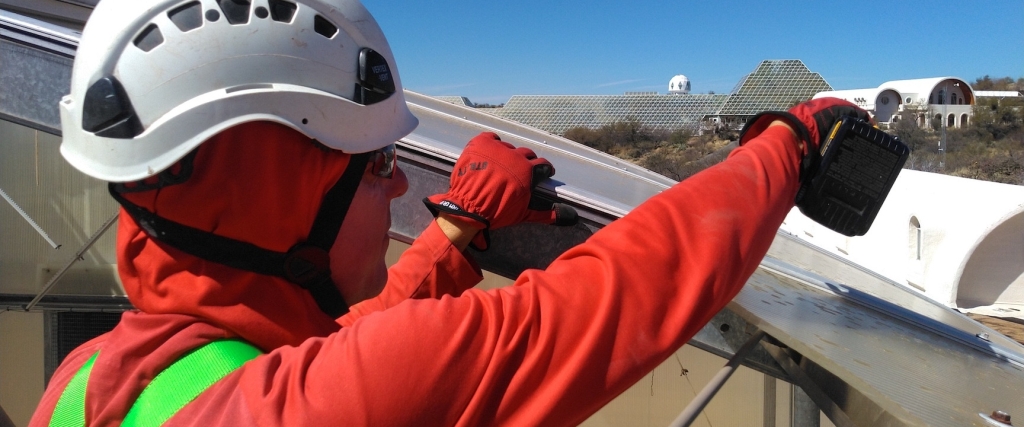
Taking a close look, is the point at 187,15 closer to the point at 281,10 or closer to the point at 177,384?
the point at 281,10

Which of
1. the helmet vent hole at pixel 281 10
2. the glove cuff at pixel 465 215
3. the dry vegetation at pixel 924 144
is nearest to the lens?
the helmet vent hole at pixel 281 10

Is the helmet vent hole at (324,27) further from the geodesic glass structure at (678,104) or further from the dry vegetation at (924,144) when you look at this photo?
the geodesic glass structure at (678,104)

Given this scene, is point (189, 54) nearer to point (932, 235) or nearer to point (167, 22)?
point (167, 22)

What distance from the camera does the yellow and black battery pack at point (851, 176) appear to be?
1387mm

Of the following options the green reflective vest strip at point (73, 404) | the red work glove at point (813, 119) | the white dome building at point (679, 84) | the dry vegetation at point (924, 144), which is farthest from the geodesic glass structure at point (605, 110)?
the green reflective vest strip at point (73, 404)

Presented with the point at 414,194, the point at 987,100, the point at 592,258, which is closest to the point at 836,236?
the point at 414,194

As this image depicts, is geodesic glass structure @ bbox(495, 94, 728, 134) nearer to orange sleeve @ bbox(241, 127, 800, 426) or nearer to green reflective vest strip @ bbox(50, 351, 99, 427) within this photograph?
orange sleeve @ bbox(241, 127, 800, 426)

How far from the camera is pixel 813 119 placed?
4.67 ft

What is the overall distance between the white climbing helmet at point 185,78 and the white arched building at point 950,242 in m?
6.31

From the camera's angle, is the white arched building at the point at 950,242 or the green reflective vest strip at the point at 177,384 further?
the white arched building at the point at 950,242

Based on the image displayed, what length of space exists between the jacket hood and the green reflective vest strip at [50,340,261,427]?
5 cm

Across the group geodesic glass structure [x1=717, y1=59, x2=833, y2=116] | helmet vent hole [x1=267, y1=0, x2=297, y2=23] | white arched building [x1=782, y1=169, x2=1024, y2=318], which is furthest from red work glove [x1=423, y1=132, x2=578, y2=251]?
geodesic glass structure [x1=717, y1=59, x2=833, y2=116]

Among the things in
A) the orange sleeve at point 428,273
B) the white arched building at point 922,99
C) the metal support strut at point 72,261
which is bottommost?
the metal support strut at point 72,261

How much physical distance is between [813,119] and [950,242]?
21.9 feet
